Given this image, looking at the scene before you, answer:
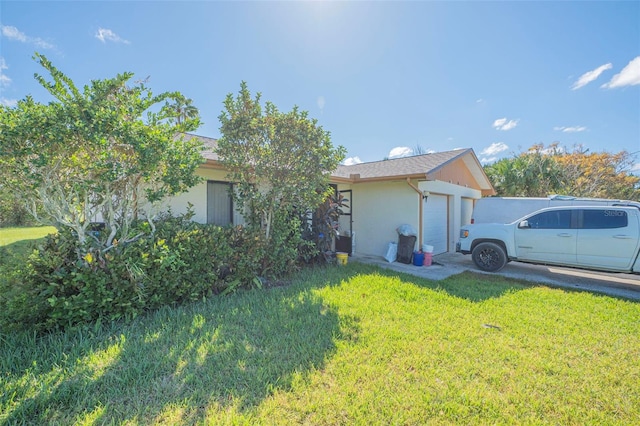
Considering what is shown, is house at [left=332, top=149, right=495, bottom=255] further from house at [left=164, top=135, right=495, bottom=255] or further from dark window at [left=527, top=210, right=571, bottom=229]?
dark window at [left=527, top=210, right=571, bottom=229]

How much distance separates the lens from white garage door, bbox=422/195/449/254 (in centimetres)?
958

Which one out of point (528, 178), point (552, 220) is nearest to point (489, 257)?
point (552, 220)

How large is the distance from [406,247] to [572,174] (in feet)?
59.5

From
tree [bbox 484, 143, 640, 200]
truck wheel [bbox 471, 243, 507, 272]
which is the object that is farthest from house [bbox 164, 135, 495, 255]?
tree [bbox 484, 143, 640, 200]

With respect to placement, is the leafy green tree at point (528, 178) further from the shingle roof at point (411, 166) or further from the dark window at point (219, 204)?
the dark window at point (219, 204)

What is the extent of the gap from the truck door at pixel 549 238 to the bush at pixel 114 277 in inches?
296

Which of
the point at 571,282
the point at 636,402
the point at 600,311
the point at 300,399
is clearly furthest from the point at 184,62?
the point at 571,282

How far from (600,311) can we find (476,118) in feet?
35.8

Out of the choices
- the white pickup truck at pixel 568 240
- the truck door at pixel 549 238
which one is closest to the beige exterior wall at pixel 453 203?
the white pickup truck at pixel 568 240

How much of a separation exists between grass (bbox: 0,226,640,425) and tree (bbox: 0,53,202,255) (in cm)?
176

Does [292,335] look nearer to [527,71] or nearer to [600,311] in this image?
[600,311]

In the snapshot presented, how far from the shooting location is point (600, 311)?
4.68 m

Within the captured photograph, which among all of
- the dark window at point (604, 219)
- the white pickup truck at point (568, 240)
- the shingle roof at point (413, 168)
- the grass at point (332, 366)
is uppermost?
the shingle roof at point (413, 168)

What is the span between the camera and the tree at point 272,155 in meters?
5.64
